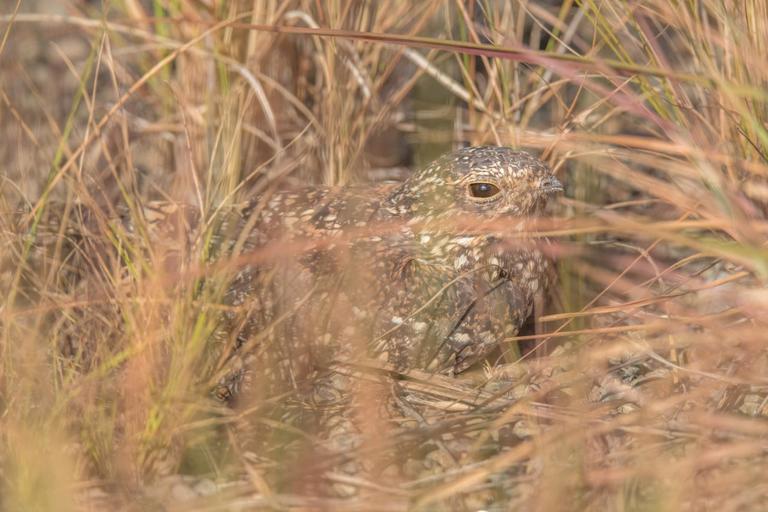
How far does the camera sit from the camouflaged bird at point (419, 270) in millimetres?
3244

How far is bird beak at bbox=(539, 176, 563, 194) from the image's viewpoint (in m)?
3.26

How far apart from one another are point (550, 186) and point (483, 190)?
21 centimetres

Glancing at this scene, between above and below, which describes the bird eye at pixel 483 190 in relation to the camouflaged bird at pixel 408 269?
above

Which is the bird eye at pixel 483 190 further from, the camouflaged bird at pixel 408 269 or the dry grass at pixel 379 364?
the dry grass at pixel 379 364

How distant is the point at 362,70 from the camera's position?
4051mm

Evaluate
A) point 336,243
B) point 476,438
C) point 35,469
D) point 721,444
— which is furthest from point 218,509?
point 721,444

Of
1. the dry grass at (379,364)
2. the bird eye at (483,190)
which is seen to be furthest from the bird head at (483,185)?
the dry grass at (379,364)

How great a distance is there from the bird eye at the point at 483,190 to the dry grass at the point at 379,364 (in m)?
0.22

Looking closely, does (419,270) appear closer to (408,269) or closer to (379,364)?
(408,269)

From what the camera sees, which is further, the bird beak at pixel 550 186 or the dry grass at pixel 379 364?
the bird beak at pixel 550 186

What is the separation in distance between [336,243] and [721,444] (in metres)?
1.32

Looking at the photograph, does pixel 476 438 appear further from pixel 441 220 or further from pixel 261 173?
pixel 261 173

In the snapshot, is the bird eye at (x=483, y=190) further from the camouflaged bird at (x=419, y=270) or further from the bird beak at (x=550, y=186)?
the bird beak at (x=550, y=186)

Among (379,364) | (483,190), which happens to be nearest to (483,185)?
(483,190)
